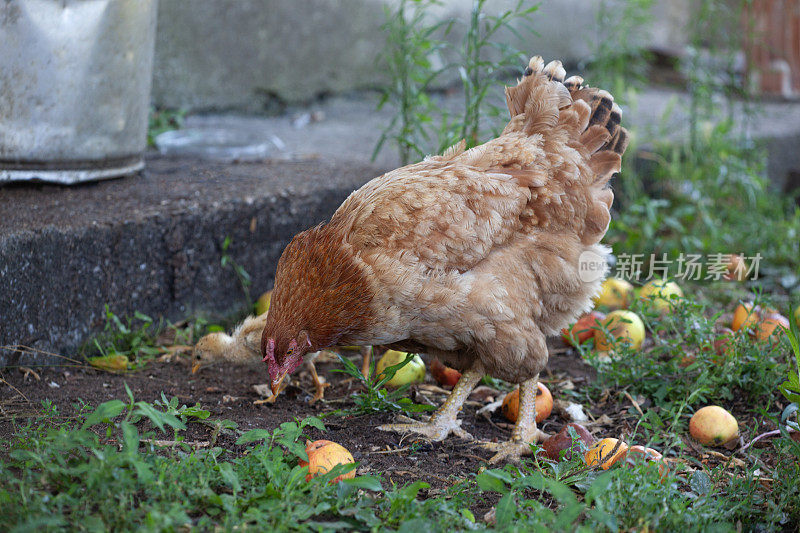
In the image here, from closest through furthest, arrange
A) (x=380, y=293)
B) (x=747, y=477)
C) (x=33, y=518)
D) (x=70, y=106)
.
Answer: (x=33, y=518) → (x=747, y=477) → (x=380, y=293) → (x=70, y=106)

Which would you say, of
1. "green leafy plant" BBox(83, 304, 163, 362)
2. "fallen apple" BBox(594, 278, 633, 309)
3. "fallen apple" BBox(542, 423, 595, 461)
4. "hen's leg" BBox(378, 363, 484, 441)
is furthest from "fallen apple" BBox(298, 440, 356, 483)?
"fallen apple" BBox(594, 278, 633, 309)

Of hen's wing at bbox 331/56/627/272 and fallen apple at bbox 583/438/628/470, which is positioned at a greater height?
hen's wing at bbox 331/56/627/272

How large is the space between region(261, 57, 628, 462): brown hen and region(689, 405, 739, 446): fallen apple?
670 millimetres

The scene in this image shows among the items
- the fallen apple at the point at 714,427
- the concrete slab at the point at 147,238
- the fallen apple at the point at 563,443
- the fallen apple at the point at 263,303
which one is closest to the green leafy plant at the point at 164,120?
the concrete slab at the point at 147,238

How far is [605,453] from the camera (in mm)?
2541

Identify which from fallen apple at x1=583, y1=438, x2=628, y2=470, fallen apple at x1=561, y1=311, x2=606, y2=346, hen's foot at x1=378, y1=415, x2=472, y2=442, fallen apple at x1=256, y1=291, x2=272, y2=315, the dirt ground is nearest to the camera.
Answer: fallen apple at x1=583, y1=438, x2=628, y2=470

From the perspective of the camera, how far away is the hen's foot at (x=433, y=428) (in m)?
2.86

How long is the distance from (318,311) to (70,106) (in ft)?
5.95

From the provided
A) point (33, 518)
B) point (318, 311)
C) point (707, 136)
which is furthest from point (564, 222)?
point (707, 136)

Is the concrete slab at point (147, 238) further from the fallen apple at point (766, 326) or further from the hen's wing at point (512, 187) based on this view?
the fallen apple at point (766, 326)

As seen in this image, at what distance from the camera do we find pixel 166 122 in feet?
17.4

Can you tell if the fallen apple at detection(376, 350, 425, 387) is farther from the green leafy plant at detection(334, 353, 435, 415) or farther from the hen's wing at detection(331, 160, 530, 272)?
the hen's wing at detection(331, 160, 530, 272)

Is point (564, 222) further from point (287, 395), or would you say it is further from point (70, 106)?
point (70, 106)

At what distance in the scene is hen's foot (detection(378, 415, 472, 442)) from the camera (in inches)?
113
